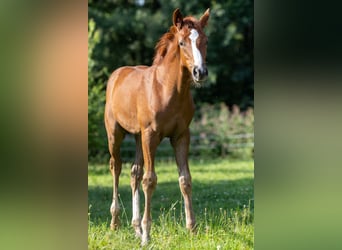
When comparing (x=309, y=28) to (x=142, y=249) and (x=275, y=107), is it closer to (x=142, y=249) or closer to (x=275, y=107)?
(x=275, y=107)

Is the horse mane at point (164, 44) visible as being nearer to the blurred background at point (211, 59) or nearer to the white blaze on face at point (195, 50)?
the white blaze on face at point (195, 50)

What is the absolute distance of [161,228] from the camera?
3869 millimetres

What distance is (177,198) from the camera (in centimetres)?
578

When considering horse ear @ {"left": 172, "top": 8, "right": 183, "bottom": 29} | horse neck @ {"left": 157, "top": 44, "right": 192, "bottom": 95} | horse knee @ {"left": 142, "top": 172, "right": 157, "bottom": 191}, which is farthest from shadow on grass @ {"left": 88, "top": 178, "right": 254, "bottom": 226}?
horse ear @ {"left": 172, "top": 8, "right": 183, "bottom": 29}

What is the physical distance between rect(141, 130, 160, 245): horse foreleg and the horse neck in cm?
35

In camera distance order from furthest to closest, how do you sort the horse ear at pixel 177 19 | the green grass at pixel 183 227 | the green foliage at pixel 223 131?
the green foliage at pixel 223 131 < the green grass at pixel 183 227 < the horse ear at pixel 177 19

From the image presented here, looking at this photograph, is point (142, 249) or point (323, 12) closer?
point (323, 12)

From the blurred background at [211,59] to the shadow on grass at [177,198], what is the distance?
101 inches

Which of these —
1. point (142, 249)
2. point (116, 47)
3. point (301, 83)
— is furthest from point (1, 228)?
point (116, 47)

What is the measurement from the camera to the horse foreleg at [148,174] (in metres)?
3.63

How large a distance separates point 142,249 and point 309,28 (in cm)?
192

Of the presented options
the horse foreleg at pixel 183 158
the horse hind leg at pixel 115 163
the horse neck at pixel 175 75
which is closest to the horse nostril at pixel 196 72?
the horse neck at pixel 175 75

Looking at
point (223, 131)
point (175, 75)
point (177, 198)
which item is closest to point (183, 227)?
point (175, 75)

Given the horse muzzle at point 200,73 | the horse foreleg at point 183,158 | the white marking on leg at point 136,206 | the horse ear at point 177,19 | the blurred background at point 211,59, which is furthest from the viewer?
the blurred background at point 211,59
